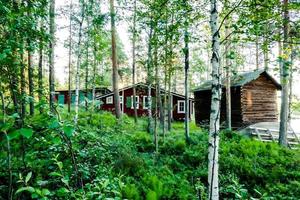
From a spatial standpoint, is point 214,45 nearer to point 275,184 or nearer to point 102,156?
point 102,156

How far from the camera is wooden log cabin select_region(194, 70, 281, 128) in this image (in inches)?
904

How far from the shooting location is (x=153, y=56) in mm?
12742

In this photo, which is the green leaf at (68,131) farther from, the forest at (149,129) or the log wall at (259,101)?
the log wall at (259,101)

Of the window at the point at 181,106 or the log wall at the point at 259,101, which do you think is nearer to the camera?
the log wall at the point at 259,101

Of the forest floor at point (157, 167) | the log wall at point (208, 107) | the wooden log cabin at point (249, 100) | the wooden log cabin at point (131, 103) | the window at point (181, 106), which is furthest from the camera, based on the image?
the window at point (181, 106)

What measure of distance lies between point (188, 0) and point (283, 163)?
8189mm

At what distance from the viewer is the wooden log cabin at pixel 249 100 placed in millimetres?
22969

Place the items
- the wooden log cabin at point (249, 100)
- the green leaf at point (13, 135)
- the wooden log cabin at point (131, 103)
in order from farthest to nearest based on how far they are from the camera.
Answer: the wooden log cabin at point (131, 103)
the wooden log cabin at point (249, 100)
the green leaf at point (13, 135)

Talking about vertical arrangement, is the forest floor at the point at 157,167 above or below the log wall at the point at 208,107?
below

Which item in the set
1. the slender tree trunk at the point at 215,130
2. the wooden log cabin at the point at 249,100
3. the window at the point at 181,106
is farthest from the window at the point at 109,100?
the slender tree trunk at the point at 215,130

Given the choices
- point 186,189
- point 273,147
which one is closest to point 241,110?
point 273,147

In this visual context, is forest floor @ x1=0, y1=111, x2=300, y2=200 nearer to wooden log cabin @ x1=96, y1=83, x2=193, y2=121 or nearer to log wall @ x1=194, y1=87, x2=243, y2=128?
→ log wall @ x1=194, y1=87, x2=243, y2=128

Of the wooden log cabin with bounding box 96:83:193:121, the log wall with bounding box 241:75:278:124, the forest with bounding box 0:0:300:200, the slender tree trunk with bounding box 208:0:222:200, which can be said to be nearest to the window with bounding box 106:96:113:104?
the wooden log cabin with bounding box 96:83:193:121

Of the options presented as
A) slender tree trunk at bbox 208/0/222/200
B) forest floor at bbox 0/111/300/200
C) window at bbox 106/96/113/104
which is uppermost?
window at bbox 106/96/113/104
